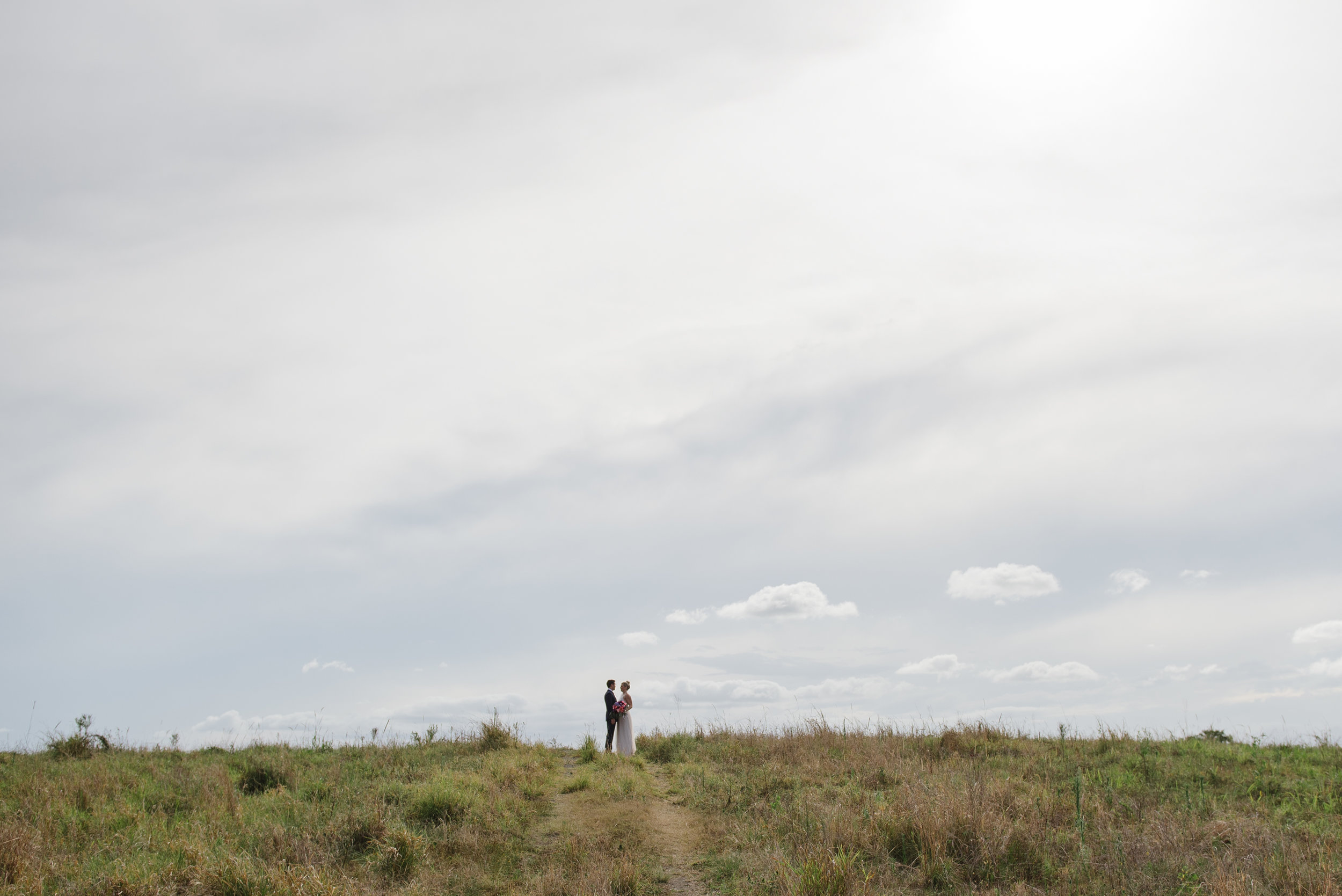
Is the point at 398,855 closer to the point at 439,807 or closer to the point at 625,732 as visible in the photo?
the point at 439,807

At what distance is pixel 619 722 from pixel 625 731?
28 centimetres

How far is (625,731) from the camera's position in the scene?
803 inches

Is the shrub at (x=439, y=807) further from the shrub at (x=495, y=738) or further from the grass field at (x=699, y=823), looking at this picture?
the shrub at (x=495, y=738)

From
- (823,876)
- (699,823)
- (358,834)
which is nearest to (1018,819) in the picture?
(823,876)

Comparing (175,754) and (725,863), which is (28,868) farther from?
(175,754)

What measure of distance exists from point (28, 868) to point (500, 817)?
5.52m

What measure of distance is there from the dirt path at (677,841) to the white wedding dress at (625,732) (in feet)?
20.0

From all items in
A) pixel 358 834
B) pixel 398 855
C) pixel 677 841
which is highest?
pixel 358 834

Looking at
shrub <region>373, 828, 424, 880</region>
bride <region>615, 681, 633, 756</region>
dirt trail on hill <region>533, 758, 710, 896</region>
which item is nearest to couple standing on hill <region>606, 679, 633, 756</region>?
bride <region>615, 681, 633, 756</region>

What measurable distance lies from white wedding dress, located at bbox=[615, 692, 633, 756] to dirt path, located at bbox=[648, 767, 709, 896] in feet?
20.0

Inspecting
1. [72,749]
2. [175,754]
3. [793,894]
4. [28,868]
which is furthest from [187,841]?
[72,749]

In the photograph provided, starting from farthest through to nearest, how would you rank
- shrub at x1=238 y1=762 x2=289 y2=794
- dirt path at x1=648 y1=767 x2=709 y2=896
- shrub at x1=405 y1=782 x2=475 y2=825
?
1. shrub at x1=238 y1=762 x2=289 y2=794
2. shrub at x1=405 y1=782 x2=475 y2=825
3. dirt path at x1=648 y1=767 x2=709 y2=896

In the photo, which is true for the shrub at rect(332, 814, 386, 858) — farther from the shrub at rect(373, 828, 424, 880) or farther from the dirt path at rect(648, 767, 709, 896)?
the dirt path at rect(648, 767, 709, 896)

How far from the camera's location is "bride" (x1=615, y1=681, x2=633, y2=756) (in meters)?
20.1
